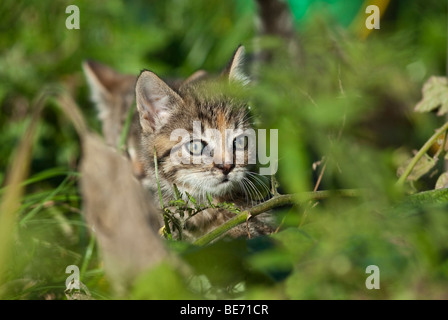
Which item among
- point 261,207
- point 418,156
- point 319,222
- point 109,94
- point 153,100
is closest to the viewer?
point 319,222

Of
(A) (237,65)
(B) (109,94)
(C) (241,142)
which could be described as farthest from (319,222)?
(B) (109,94)

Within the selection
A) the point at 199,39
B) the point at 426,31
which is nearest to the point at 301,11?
the point at 426,31

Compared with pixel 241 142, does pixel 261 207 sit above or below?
below

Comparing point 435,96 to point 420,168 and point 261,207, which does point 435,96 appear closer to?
point 420,168

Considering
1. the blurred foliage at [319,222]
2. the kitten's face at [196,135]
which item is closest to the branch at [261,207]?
the blurred foliage at [319,222]

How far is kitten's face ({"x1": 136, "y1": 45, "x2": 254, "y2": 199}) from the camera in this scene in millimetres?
1920

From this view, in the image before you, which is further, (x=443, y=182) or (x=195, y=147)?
(x=195, y=147)

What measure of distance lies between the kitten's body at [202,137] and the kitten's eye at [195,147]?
18mm

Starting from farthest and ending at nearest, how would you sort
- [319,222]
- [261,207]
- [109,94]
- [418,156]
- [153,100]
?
1. [109,94]
2. [153,100]
3. [418,156]
4. [261,207]
5. [319,222]

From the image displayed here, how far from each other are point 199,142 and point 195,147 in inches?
0.8

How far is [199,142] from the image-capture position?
1960 mm

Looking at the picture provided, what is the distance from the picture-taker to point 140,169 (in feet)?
7.93

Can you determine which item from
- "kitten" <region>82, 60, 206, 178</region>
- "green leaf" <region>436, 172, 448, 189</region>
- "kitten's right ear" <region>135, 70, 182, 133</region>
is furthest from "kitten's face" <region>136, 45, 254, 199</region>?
"kitten" <region>82, 60, 206, 178</region>

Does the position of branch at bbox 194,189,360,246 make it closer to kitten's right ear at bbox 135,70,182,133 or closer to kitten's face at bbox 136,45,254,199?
kitten's face at bbox 136,45,254,199
